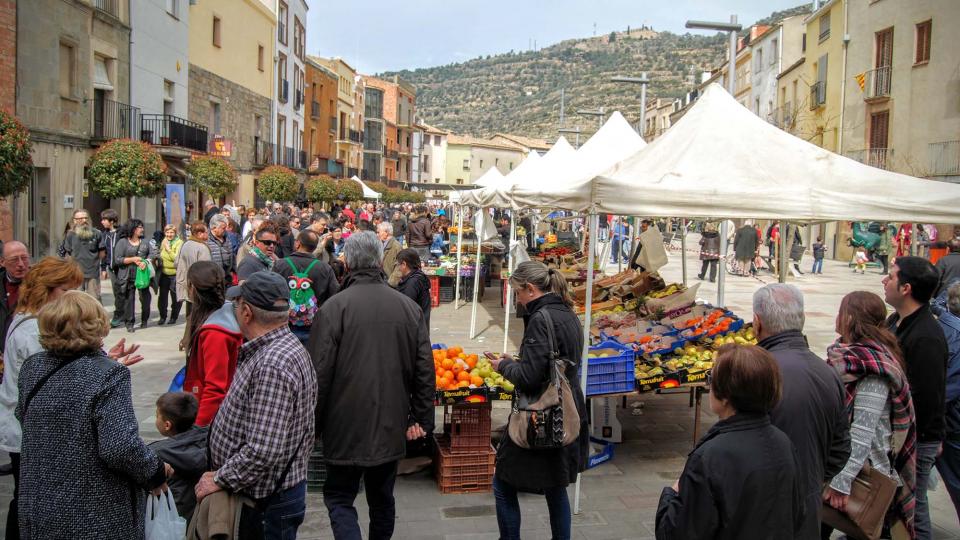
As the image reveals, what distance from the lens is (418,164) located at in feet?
293

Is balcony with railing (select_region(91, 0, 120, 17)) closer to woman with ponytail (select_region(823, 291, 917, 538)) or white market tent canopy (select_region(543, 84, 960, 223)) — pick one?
white market tent canopy (select_region(543, 84, 960, 223))

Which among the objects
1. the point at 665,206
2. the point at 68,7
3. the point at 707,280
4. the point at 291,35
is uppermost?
the point at 291,35

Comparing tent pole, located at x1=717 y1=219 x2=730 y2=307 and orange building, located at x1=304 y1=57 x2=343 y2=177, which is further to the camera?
orange building, located at x1=304 y1=57 x2=343 y2=177

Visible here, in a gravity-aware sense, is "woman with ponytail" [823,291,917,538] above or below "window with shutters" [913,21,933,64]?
below

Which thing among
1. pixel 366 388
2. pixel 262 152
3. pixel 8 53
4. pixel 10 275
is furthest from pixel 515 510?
pixel 262 152

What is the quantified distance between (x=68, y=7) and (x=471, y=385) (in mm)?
18161

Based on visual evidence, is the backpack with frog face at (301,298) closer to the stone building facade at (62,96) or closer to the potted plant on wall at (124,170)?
the potted plant on wall at (124,170)

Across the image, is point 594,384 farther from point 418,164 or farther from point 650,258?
point 418,164

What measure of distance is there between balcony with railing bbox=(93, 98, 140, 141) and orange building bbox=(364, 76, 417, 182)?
52876 millimetres

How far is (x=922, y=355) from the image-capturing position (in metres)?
4.13

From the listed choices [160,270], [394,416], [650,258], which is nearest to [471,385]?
[394,416]

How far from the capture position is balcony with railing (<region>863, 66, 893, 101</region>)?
28062 mm

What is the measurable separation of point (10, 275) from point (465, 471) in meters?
3.39

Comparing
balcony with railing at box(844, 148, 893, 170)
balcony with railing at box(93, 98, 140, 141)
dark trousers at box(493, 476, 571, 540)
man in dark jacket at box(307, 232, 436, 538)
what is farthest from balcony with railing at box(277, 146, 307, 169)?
dark trousers at box(493, 476, 571, 540)
